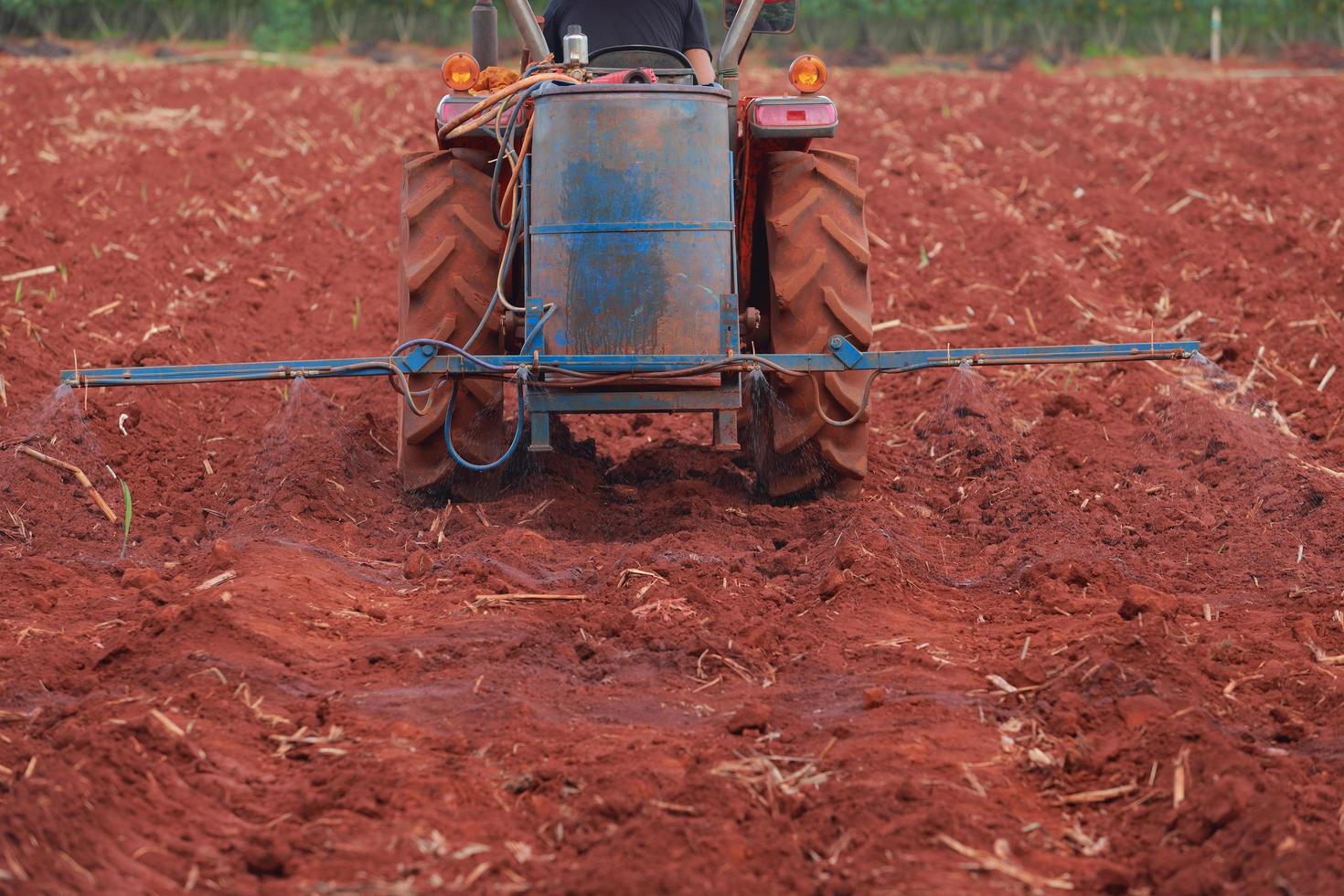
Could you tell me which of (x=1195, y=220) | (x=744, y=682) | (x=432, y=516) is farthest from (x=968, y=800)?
(x=1195, y=220)

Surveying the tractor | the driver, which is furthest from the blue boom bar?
the driver

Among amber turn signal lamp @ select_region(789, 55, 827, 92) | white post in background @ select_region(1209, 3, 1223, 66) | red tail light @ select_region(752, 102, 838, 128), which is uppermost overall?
amber turn signal lamp @ select_region(789, 55, 827, 92)

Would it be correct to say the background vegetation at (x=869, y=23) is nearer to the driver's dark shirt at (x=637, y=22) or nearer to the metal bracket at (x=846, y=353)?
the driver's dark shirt at (x=637, y=22)

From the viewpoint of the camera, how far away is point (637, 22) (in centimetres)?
673

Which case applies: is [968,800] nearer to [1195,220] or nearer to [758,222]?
[758,222]

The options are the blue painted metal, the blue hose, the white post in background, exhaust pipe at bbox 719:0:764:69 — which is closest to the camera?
the blue painted metal

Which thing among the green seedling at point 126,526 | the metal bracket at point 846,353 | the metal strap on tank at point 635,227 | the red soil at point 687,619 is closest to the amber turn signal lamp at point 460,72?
the metal strap on tank at point 635,227

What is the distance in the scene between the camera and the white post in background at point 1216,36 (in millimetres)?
28734

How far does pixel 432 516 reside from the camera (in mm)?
6445

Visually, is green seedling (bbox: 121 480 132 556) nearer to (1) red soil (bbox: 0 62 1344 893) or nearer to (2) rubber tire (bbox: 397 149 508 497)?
(1) red soil (bbox: 0 62 1344 893)

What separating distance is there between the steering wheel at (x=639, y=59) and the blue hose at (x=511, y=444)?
1327 mm

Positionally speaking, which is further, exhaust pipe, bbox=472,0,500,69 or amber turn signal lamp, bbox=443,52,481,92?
exhaust pipe, bbox=472,0,500,69

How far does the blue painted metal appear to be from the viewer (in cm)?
585

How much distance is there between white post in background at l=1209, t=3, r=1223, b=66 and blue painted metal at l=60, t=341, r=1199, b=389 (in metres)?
24.6
